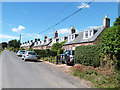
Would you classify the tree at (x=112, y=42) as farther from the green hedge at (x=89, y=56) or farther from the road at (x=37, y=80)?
the road at (x=37, y=80)

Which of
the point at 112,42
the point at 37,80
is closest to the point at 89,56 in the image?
the point at 112,42

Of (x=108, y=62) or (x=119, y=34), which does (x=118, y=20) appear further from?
(x=108, y=62)

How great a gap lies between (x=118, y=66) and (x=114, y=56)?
0.73m

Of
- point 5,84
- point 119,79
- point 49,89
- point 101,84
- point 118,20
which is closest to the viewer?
point 49,89

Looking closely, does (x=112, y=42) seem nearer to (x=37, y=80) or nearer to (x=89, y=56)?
(x=89, y=56)

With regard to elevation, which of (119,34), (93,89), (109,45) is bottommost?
(93,89)

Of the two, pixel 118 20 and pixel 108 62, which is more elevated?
pixel 118 20

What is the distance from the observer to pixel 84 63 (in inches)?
448

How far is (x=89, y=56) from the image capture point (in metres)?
10.8

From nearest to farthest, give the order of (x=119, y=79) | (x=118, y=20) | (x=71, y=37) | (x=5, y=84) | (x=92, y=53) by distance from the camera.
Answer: (x=5, y=84)
(x=119, y=79)
(x=118, y=20)
(x=92, y=53)
(x=71, y=37)

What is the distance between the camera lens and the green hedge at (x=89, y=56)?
10.0 meters

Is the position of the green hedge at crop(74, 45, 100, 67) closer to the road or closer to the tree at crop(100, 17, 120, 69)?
the tree at crop(100, 17, 120, 69)

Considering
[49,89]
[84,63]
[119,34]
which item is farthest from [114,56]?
[49,89]

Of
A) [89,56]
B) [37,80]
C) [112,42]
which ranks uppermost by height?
[112,42]
